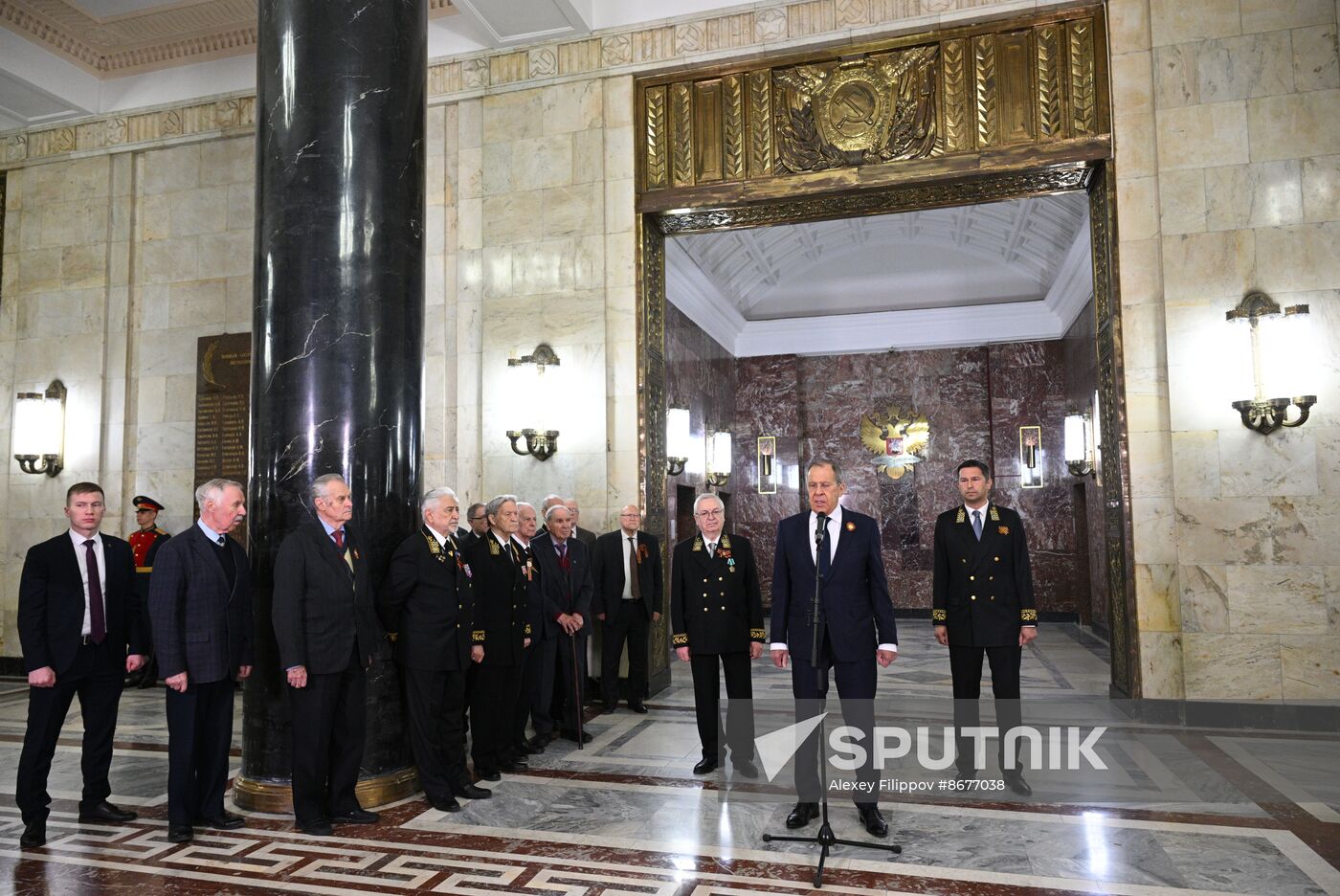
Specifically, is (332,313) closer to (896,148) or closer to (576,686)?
(576,686)

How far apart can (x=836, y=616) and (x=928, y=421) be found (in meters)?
11.2

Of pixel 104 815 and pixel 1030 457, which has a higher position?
pixel 1030 457

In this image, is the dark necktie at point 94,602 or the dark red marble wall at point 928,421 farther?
the dark red marble wall at point 928,421

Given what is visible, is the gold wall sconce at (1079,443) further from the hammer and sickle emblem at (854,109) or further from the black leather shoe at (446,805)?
the black leather shoe at (446,805)

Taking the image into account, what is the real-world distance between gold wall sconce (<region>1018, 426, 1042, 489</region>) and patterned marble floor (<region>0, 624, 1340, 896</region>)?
341 inches

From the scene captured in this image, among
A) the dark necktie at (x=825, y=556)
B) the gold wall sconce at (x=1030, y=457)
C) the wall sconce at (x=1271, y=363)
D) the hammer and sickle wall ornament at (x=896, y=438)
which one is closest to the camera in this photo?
the dark necktie at (x=825, y=556)

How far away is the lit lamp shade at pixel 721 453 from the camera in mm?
14250

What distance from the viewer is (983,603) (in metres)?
5.11

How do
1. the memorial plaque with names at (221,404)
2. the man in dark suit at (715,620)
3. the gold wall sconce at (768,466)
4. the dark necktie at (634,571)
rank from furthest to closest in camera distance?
the gold wall sconce at (768,466), the memorial plaque with names at (221,404), the dark necktie at (634,571), the man in dark suit at (715,620)

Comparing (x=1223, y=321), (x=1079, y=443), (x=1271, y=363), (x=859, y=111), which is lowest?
(x=1079, y=443)

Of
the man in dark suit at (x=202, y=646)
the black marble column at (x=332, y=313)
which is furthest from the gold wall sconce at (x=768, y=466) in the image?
the man in dark suit at (x=202, y=646)

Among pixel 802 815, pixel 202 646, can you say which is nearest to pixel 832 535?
pixel 802 815

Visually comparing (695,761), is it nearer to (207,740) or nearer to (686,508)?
(207,740)

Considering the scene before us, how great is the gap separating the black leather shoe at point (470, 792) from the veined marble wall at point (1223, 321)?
15.5 feet
